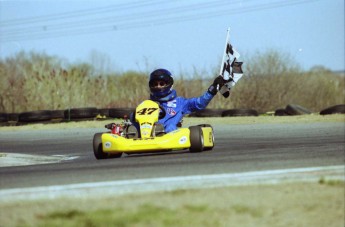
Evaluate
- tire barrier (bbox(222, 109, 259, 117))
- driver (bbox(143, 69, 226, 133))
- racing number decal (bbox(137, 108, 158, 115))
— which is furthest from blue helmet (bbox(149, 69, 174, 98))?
tire barrier (bbox(222, 109, 259, 117))

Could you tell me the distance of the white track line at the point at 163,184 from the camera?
6.56 m

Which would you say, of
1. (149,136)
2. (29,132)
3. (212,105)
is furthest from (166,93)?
(212,105)

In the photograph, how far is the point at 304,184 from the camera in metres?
6.75

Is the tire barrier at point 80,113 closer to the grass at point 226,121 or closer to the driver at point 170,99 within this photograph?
the grass at point 226,121

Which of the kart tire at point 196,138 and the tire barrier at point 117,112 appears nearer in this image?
the kart tire at point 196,138

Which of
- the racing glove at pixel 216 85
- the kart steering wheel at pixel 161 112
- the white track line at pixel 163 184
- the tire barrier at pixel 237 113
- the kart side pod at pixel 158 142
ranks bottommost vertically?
the tire barrier at pixel 237 113

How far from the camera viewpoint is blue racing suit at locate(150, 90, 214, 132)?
12.1 m

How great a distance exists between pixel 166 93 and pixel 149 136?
1.13 meters

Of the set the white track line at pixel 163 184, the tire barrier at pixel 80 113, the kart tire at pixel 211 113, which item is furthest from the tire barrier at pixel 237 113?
the white track line at pixel 163 184

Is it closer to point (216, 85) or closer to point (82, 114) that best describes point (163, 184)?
point (216, 85)

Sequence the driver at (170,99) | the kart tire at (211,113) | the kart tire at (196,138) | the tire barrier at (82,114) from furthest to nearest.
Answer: the kart tire at (211,113)
the tire barrier at (82,114)
the driver at (170,99)
the kart tire at (196,138)

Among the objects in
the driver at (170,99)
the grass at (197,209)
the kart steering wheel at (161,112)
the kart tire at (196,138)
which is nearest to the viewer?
the grass at (197,209)

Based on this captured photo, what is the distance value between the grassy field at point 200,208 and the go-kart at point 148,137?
4531 mm

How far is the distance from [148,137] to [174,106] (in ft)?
3.68
